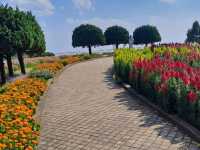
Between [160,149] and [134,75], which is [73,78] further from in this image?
[160,149]

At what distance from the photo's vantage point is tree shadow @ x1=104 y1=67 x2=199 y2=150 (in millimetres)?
7623

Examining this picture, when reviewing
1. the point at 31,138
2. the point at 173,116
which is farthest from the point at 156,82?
the point at 31,138

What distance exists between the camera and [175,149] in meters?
7.17

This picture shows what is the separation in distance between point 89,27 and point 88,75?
28001mm

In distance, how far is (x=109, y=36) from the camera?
5072cm

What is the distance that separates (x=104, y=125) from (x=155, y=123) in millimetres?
1321

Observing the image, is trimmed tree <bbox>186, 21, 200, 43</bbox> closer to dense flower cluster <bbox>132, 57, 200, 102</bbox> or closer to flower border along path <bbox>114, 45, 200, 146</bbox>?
flower border along path <bbox>114, 45, 200, 146</bbox>

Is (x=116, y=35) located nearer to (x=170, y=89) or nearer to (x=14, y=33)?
(x=14, y=33)

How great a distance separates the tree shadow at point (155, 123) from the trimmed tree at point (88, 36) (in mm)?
34561

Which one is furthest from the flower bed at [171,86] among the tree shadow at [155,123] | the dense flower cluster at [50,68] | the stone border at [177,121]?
the dense flower cluster at [50,68]

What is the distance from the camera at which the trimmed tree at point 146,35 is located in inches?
2080

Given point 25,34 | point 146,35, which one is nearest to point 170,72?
point 25,34

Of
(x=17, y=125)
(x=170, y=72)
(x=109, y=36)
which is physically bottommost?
(x=17, y=125)

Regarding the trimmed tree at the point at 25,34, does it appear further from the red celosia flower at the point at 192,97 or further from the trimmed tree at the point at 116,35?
the trimmed tree at the point at 116,35
